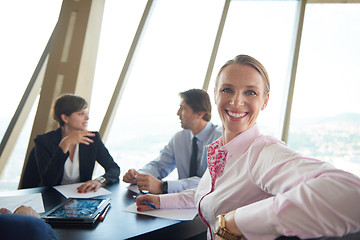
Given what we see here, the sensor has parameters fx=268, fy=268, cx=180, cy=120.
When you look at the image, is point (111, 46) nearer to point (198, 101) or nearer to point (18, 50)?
point (18, 50)

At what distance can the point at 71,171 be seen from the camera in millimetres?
2143

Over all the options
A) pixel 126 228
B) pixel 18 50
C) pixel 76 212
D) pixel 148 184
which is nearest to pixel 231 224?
pixel 126 228

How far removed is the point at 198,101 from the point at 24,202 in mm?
1650

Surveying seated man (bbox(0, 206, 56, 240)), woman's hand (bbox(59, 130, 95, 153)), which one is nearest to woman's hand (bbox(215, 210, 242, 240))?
seated man (bbox(0, 206, 56, 240))

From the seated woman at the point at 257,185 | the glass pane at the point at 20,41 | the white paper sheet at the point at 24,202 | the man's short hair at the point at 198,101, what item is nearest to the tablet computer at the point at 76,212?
the white paper sheet at the point at 24,202

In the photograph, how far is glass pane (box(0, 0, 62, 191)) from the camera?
3111mm

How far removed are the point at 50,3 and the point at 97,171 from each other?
2.37 m

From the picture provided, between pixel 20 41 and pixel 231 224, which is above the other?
pixel 20 41

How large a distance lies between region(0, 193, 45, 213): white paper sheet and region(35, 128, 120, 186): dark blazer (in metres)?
0.43

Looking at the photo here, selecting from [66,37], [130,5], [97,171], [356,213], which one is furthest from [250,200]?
[97,171]

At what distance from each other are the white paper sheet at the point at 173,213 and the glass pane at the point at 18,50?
2.78 meters

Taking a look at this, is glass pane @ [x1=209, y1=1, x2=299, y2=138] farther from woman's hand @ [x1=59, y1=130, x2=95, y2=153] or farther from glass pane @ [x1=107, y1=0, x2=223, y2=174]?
woman's hand @ [x1=59, y1=130, x2=95, y2=153]

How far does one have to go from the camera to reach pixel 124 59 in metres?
3.64

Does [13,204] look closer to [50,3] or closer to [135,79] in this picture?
[135,79]
